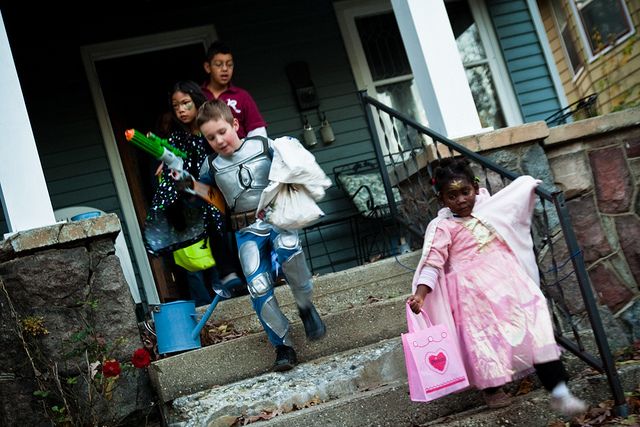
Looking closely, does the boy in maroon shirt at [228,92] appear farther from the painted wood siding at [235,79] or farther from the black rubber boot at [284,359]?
the painted wood siding at [235,79]

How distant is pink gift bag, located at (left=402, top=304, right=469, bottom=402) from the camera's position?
9.77 feet

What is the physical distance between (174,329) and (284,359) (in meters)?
0.65

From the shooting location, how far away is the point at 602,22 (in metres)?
9.94

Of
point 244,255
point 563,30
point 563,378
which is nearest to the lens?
point 563,378

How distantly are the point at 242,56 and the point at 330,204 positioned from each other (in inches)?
65.2

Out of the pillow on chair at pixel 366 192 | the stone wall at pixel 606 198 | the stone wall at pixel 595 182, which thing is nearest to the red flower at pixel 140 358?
the stone wall at pixel 595 182

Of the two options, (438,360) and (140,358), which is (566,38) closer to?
(438,360)

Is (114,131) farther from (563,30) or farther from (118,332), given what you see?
Answer: (563,30)

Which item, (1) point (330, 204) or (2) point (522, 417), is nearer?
(2) point (522, 417)

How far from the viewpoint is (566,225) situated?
11.3ft

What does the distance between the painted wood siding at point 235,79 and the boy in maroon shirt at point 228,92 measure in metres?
1.97

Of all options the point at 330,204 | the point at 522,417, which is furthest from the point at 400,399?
the point at 330,204

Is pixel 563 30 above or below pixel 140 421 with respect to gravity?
above

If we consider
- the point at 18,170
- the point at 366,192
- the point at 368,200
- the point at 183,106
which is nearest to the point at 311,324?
the point at 183,106
